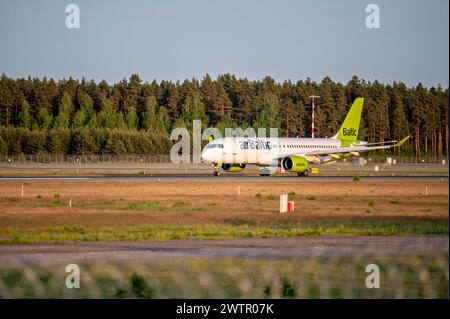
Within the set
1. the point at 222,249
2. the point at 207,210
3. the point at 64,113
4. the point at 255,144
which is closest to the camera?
the point at 222,249

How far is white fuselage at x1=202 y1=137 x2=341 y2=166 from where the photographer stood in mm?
85000

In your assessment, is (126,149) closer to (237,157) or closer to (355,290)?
(237,157)

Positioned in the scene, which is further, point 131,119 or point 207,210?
point 131,119

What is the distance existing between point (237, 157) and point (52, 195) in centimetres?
2968

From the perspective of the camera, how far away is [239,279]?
23.0 meters

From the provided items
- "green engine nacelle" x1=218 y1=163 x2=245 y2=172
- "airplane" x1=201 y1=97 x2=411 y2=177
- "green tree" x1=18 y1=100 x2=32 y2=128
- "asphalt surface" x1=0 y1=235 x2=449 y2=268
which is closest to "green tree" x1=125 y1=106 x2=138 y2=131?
"green tree" x1=18 y1=100 x2=32 y2=128

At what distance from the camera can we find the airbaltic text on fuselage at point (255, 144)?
85625mm

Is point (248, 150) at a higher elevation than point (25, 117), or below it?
below

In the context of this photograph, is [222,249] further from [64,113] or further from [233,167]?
[64,113]

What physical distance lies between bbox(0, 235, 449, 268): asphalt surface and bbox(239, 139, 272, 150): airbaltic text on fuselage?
169 feet

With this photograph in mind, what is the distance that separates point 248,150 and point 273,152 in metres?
4.30

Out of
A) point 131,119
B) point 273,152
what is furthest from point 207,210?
point 131,119

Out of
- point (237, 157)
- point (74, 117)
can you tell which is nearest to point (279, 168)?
point (237, 157)
